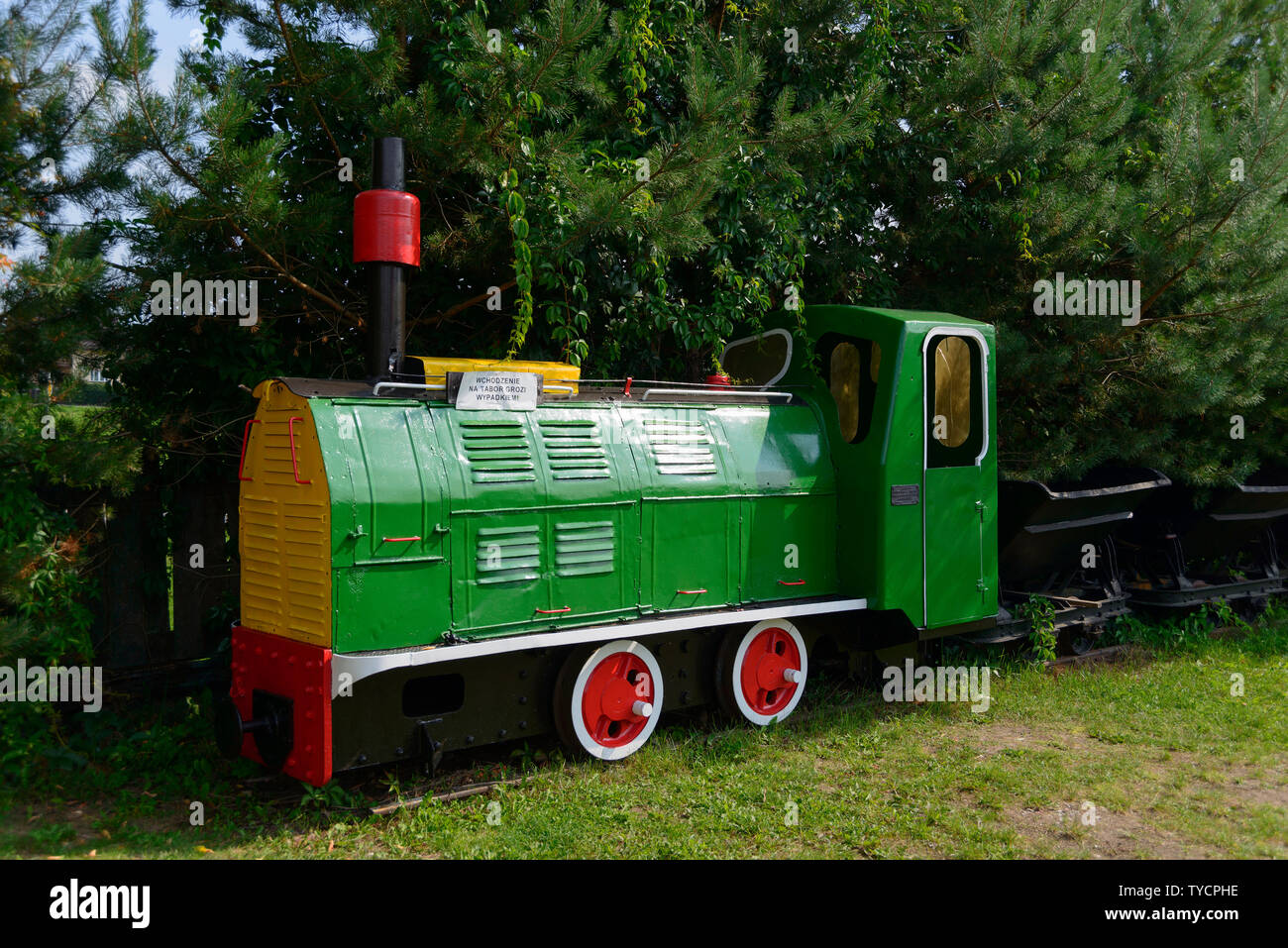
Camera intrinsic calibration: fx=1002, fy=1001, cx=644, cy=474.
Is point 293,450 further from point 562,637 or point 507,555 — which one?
point 562,637

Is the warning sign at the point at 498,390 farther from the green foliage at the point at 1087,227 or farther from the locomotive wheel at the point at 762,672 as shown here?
the green foliage at the point at 1087,227

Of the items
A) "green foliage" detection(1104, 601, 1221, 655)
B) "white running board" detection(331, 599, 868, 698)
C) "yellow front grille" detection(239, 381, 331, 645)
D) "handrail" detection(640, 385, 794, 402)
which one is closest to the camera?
"white running board" detection(331, 599, 868, 698)

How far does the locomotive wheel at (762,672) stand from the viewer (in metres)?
7.22

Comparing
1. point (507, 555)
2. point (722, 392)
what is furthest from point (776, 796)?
point (722, 392)

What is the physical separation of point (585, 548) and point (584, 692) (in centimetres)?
93

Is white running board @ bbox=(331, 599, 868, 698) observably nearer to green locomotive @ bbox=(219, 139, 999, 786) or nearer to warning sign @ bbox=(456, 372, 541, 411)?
green locomotive @ bbox=(219, 139, 999, 786)

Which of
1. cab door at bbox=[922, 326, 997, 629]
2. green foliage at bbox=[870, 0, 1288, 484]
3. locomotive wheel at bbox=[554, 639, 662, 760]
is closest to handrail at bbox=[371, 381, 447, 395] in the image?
locomotive wheel at bbox=[554, 639, 662, 760]

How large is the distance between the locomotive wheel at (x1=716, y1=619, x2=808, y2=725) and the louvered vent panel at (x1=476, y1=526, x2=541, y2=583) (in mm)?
1782

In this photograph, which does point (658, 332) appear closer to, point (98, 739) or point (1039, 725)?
point (1039, 725)

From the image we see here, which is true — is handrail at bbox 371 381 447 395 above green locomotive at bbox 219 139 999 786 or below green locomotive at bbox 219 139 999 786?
above

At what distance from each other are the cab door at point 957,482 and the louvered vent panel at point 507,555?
3.26 metres

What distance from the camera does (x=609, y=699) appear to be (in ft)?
21.6

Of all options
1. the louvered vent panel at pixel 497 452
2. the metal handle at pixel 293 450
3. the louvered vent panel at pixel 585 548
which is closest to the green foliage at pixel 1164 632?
the louvered vent panel at pixel 585 548

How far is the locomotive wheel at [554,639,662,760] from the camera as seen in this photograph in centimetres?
638
